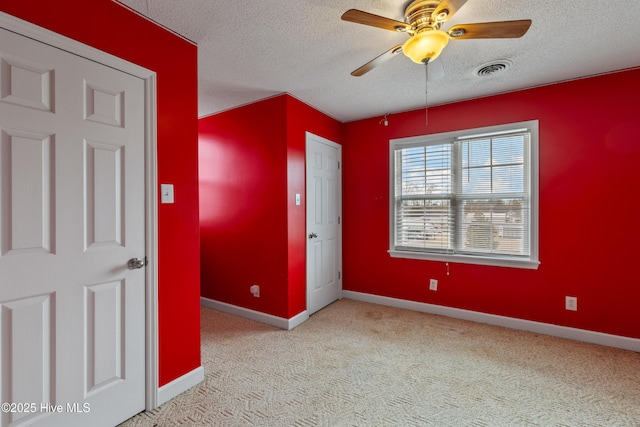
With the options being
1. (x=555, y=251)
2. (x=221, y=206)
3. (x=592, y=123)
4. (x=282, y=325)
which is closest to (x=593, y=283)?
(x=555, y=251)

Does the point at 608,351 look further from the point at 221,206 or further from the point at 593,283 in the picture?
the point at 221,206

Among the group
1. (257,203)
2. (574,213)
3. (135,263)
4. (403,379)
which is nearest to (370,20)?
(135,263)

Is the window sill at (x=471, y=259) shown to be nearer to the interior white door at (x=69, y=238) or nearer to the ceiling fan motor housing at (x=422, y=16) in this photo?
the ceiling fan motor housing at (x=422, y=16)

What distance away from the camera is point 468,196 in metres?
3.13

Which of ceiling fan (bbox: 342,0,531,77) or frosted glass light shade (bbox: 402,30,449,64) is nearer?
ceiling fan (bbox: 342,0,531,77)

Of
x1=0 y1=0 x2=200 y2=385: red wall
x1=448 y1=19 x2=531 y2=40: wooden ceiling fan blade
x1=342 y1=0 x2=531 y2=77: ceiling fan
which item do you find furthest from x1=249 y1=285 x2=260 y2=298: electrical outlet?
x1=448 y1=19 x2=531 y2=40: wooden ceiling fan blade

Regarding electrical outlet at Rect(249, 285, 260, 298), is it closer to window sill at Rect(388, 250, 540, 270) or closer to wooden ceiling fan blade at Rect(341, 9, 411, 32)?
window sill at Rect(388, 250, 540, 270)

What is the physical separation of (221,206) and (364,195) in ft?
6.02

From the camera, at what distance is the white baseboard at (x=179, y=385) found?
1812 millimetres

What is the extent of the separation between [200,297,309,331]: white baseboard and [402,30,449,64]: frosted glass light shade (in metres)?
2.56

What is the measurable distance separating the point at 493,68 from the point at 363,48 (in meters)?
1.20

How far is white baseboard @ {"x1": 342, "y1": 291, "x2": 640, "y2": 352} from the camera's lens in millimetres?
2488

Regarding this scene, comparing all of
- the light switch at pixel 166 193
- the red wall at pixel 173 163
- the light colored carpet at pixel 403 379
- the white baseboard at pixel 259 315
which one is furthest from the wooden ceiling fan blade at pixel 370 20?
the white baseboard at pixel 259 315

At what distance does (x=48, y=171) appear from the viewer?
1.38m
